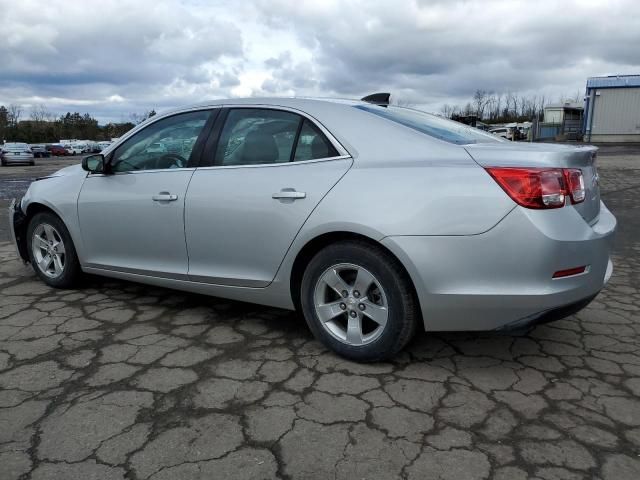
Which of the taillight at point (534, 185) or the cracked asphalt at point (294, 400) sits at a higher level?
the taillight at point (534, 185)

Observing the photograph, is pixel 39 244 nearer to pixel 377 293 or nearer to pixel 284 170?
pixel 284 170

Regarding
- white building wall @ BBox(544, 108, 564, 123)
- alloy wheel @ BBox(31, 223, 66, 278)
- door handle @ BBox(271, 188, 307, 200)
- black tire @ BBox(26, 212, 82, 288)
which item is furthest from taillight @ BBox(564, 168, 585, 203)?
white building wall @ BBox(544, 108, 564, 123)

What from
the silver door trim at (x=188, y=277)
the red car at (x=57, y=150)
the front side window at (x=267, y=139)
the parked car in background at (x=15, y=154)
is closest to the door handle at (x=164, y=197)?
the front side window at (x=267, y=139)

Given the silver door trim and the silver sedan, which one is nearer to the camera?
the silver sedan

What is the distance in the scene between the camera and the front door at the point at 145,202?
364 cm

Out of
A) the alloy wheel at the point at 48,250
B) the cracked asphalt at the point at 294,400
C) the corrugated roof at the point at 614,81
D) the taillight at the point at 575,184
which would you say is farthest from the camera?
the corrugated roof at the point at 614,81

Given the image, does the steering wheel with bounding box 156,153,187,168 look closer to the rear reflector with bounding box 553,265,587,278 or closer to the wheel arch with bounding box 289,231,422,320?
the wheel arch with bounding box 289,231,422,320

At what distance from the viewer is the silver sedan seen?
8.54 feet

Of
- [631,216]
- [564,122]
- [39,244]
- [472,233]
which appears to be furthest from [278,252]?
[564,122]

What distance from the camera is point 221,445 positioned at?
231 centimetres

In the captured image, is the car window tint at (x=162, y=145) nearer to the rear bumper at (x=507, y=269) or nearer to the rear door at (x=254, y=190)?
the rear door at (x=254, y=190)

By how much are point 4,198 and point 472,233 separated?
1318 cm

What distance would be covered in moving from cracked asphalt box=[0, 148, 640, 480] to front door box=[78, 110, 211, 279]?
438mm

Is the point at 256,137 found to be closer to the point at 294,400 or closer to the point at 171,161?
the point at 171,161
